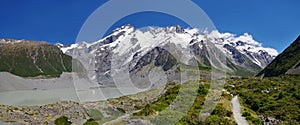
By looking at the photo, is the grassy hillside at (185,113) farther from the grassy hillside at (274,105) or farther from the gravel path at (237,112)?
the grassy hillside at (274,105)

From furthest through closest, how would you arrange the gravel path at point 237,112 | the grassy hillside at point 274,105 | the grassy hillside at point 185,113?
the grassy hillside at point 274,105 → the gravel path at point 237,112 → the grassy hillside at point 185,113

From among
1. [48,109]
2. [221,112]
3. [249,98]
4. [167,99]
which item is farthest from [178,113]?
[48,109]

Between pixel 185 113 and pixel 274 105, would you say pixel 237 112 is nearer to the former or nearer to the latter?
pixel 274 105

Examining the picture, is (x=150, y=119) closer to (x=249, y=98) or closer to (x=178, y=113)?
(x=178, y=113)

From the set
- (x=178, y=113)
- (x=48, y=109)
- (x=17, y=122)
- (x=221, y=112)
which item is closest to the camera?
(x=178, y=113)

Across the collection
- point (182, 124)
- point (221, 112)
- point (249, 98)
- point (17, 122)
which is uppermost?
point (249, 98)

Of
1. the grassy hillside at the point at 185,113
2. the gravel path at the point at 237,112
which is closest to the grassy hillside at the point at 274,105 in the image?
the gravel path at the point at 237,112

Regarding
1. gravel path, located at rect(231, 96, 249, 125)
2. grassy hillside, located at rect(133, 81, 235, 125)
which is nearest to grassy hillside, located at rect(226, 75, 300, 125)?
gravel path, located at rect(231, 96, 249, 125)

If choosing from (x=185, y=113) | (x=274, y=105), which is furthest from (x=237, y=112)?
(x=185, y=113)
